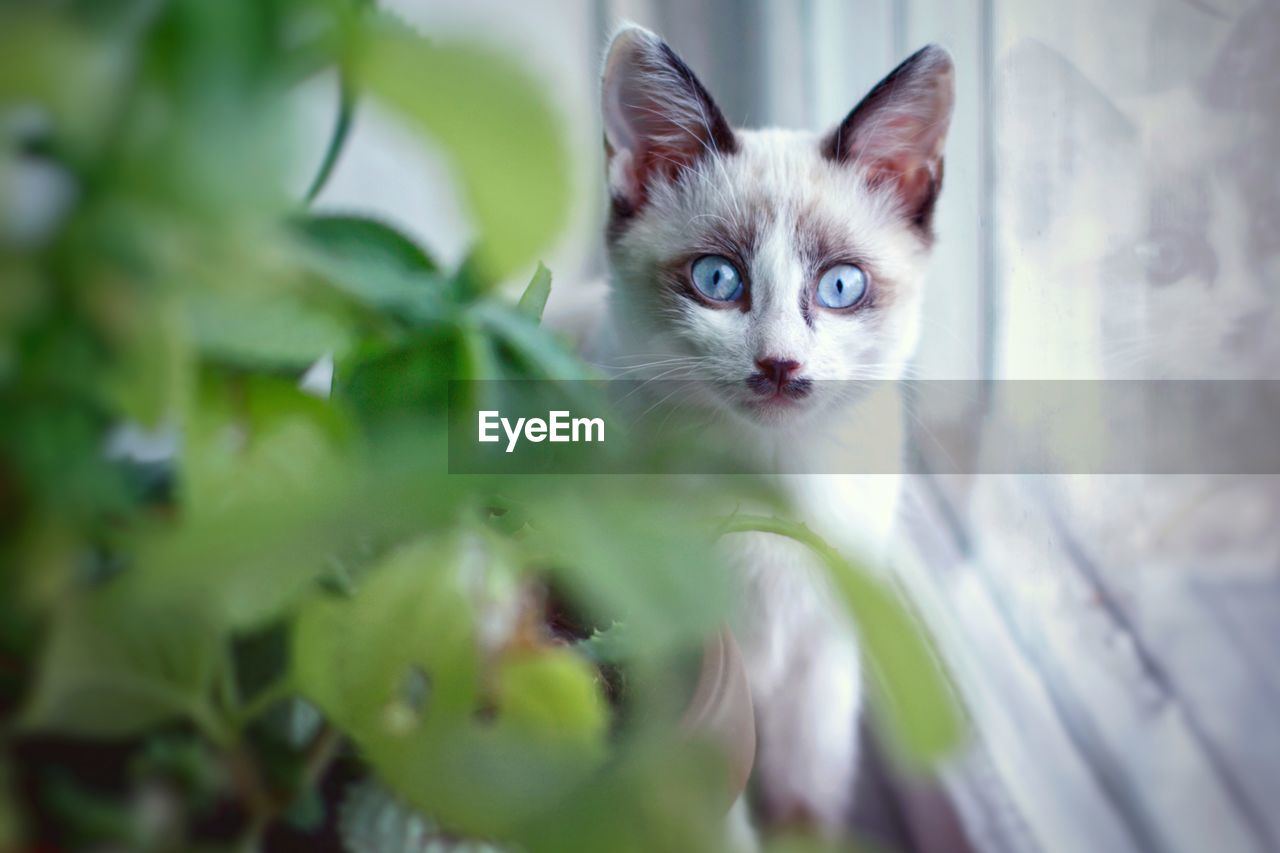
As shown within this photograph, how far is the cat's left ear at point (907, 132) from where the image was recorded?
0.73 meters

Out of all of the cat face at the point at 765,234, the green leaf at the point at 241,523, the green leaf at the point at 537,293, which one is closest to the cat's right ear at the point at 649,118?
the cat face at the point at 765,234

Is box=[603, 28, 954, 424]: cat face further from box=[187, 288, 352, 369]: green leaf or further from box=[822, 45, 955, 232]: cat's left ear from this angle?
box=[187, 288, 352, 369]: green leaf

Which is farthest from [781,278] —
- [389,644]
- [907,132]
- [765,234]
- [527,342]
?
[389,644]

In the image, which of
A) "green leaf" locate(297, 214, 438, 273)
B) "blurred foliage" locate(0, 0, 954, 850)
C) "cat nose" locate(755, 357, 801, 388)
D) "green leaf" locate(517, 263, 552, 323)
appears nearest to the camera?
"blurred foliage" locate(0, 0, 954, 850)

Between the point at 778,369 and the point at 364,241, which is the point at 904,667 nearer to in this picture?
the point at 364,241

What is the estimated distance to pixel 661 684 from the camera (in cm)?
36

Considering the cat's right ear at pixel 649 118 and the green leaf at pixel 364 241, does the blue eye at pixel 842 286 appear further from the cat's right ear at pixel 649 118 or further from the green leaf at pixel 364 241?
the green leaf at pixel 364 241

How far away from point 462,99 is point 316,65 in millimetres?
58

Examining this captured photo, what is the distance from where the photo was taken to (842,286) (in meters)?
0.80

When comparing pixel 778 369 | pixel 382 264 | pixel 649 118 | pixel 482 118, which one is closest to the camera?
pixel 482 118

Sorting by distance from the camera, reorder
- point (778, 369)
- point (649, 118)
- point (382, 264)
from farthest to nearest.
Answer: point (649, 118) < point (778, 369) < point (382, 264)

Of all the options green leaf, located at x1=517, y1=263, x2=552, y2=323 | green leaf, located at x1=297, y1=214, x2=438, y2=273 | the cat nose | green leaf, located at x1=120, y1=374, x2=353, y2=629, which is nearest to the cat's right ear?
the cat nose

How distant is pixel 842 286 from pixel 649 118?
230 millimetres

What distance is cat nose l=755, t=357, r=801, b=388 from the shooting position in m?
0.73
